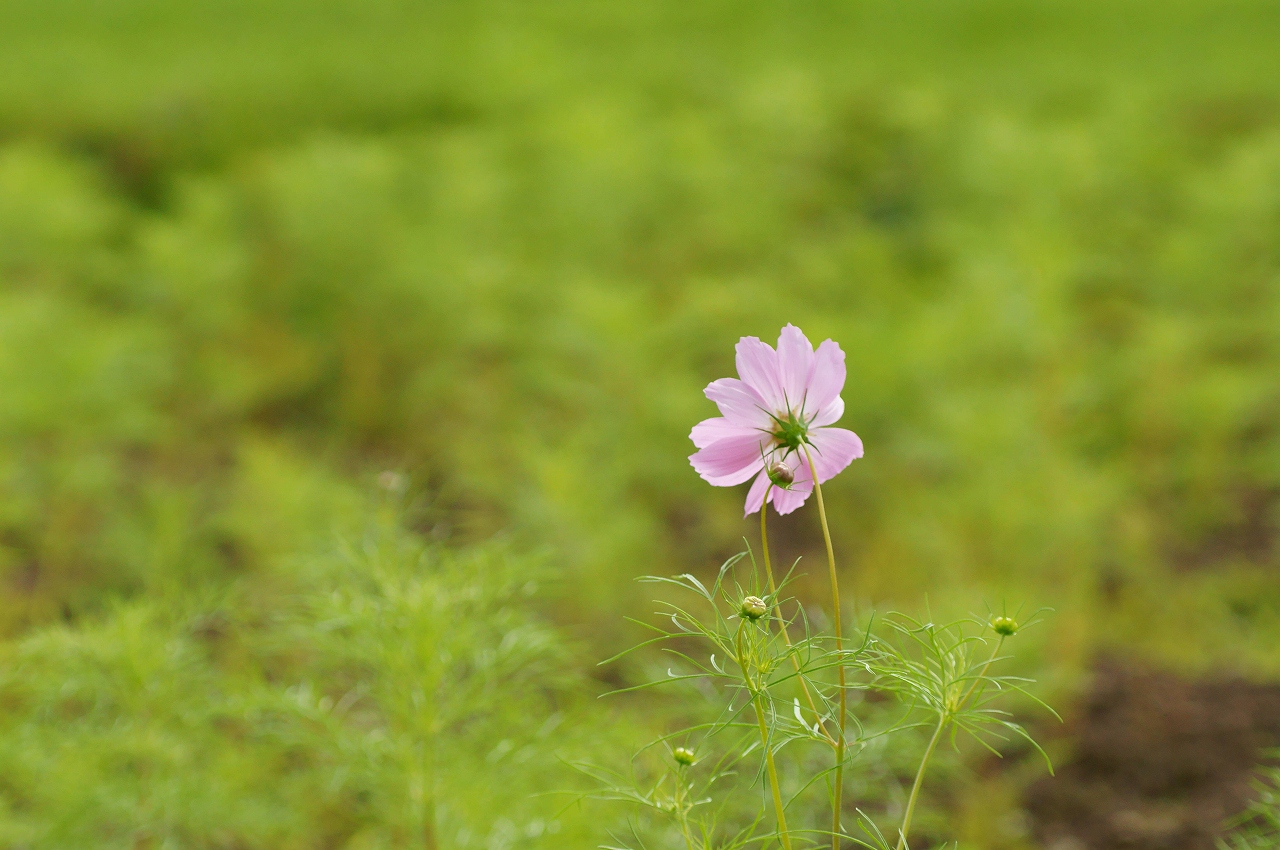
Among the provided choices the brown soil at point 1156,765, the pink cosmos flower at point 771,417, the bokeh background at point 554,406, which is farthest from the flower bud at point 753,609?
the brown soil at point 1156,765

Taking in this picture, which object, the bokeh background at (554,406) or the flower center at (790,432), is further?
the bokeh background at (554,406)

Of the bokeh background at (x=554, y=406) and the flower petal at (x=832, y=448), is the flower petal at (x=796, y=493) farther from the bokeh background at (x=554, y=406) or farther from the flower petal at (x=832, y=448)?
the bokeh background at (x=554, y=406)

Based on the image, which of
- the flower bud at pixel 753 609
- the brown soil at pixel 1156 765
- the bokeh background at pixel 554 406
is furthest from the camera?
the brown soil at pixel 1156 765

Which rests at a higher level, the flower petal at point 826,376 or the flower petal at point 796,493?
the flower petal at point 826,376

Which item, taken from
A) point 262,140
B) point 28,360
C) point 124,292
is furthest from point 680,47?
point 28,360

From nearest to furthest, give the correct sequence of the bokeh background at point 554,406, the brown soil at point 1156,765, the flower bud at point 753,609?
the flower bud at point 753,609
the bokeh background at point 554,406
the brown soil at point 1156,765

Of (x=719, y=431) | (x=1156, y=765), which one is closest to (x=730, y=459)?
(x=719, y=431)
